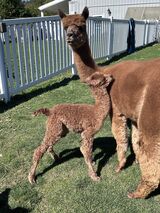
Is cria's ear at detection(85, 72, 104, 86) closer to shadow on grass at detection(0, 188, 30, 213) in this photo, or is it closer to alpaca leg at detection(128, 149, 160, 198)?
alpaca leg at detection(128, 149, 160, 198)

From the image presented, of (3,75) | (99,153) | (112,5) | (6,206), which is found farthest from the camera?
(112,5)

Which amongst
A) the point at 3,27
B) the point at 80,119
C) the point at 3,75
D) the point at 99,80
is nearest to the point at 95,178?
the point at 80,119

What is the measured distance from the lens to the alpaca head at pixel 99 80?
3.52m

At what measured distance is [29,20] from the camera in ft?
24.4

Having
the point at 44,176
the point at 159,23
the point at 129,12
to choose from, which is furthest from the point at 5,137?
the point at 129,12

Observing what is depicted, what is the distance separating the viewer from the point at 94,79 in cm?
364

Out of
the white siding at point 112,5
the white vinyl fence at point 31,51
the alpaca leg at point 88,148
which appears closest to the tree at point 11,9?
the white siding at point 112,5

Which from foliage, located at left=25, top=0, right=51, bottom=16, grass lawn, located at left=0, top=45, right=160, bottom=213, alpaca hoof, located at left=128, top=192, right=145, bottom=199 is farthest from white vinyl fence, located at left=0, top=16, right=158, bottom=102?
foliage, located at left=25, top=0, right=51, bottom=16

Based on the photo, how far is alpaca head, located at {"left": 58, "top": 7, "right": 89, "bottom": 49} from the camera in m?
3.53

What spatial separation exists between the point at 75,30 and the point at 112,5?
2436cm

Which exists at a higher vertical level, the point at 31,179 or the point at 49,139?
the point at 49,139

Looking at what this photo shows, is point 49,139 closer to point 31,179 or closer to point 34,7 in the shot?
point 31,179

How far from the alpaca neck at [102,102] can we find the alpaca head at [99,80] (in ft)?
0.24

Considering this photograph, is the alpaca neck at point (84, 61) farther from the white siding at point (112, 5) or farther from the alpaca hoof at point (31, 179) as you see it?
the white siding at point (112, 5)
